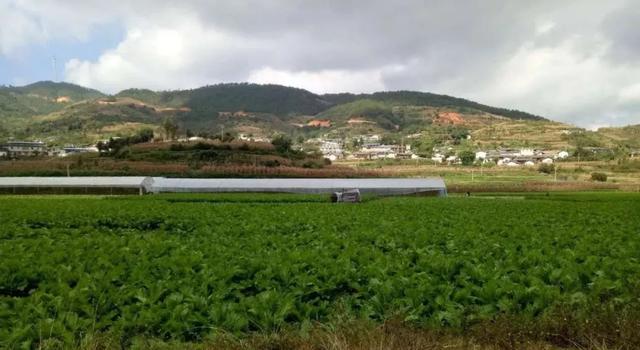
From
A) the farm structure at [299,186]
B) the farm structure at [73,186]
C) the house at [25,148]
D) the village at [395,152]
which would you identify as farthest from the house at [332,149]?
the farm structure at [73,186]

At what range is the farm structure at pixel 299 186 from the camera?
196 ft

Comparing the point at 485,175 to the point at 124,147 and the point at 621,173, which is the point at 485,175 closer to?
the point at 621,173

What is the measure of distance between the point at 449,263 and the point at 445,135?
187828 mm

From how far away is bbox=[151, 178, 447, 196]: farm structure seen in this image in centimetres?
5959

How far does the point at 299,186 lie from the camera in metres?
60.8

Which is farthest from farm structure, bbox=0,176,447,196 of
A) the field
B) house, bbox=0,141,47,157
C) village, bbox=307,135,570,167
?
village, bbox=307,135,570,167

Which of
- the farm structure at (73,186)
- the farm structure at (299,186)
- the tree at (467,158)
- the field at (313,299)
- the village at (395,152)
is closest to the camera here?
the field at (313,299)

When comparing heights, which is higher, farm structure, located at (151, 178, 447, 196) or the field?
the field

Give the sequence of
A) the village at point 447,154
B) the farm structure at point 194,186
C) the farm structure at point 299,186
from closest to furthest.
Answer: the farm structure at point 194,186
the farm structure at point 299,186
the village at point 447,154

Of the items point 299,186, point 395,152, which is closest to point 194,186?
point 299,186

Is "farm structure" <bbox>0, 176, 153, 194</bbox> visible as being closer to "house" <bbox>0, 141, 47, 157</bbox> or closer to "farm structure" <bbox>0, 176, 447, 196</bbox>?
"farm structure" <bbox>0, 176, 447, 196</bbox>

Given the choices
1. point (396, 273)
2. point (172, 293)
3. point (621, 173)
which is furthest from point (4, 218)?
point (621, 173)

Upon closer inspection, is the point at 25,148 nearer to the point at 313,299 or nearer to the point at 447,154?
the point at 447,154

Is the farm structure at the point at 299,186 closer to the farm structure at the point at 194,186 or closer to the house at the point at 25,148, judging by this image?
the farm structure at the point at 194,186
